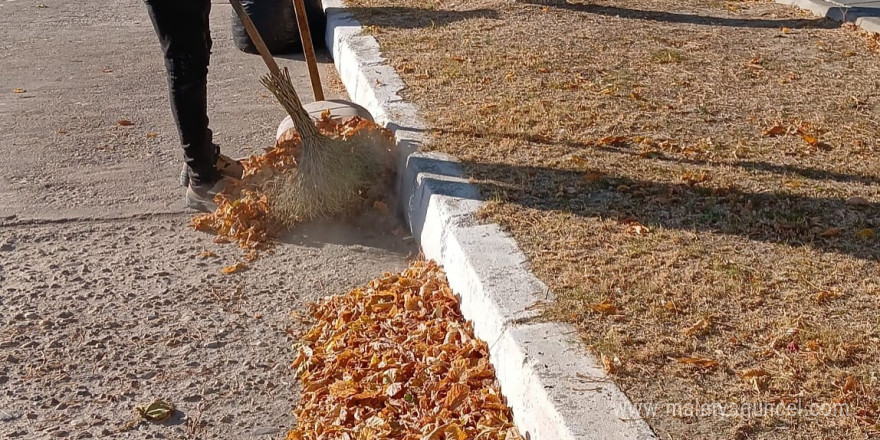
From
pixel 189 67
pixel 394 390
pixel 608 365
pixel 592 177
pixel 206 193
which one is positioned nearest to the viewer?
pixel 608 365

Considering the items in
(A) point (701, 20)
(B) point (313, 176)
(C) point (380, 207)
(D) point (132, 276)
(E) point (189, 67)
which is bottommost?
(D) point (132, 276)

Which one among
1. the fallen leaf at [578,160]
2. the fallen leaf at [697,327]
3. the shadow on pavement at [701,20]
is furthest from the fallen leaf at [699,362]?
the shadow on pavement at [701,20]

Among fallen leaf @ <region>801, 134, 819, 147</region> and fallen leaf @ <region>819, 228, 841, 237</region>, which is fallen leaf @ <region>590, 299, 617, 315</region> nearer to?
fallen leaf @ <region>819, 228, 841, 237</region>

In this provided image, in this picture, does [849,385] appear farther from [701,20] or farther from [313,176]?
[701,20]

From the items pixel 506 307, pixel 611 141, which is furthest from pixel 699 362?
pixel 611 141

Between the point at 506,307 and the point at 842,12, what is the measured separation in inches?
218

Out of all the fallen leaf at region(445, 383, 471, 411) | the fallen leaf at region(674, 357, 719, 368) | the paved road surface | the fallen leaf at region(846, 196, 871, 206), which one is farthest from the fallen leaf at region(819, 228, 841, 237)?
the paved road surface

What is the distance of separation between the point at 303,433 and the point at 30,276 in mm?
1852

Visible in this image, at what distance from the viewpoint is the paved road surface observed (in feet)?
12.3

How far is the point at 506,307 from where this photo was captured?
3.66 metres

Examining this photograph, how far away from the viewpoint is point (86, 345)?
4086mm

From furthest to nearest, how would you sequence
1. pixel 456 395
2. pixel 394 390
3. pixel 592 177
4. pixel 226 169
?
pixel 226 169, pixel 592 177, pixel 394 390, pixel 456 395

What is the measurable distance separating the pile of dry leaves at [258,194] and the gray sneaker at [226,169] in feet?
0.54

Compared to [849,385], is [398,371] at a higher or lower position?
lower
